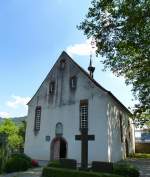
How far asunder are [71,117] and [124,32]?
43.3 feet

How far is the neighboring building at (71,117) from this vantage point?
89.1 feet

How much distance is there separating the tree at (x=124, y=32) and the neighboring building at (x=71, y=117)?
5240 millimetres

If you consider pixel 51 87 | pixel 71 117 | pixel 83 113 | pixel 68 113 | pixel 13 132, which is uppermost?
pixel 51 87

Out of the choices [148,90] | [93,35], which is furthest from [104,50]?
[148,90]

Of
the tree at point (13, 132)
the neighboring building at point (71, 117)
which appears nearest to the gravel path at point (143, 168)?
the neighboring building at point (71, 117)

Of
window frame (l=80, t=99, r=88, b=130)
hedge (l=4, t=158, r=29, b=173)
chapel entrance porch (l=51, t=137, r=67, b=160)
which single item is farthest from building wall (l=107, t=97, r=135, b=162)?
hedge (l=4, t=158, r=29, b=173)

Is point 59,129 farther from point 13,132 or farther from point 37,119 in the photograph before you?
point 13,132

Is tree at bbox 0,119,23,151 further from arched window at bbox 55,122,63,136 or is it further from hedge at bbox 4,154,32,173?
hedge at bbox 4,154,32,173

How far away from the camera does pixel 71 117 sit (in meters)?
29.5

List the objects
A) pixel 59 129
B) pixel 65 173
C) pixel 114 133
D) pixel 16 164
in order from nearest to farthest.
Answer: pixel 65 173 < pixel 16 164 < pixel 114 133 < pixel 59 129

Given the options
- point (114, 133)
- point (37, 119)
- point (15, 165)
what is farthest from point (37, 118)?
point (15, 165)

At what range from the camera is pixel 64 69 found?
32.0 metres

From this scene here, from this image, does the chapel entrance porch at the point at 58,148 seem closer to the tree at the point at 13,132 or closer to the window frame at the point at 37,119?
the window frame at the point at 37,119

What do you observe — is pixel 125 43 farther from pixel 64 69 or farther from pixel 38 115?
pixel 38 115
